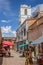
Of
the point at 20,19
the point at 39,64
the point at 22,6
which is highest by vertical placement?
the point at 22,6

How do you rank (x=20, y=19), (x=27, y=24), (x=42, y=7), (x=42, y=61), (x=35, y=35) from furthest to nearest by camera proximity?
(x=20, y=19), (x=42, y=7), (x=27, y=24), (x=35, y=35), (x=42, y=61)

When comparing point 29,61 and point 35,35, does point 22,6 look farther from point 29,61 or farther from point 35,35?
point 29,61

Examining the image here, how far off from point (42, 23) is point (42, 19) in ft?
5.57

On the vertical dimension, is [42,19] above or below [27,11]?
below

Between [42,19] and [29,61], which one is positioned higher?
[42,19]

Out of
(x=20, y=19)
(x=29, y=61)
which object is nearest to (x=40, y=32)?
(x=29, y=61)

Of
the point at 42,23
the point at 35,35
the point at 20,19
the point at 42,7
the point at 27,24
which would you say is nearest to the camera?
the point at 42,23

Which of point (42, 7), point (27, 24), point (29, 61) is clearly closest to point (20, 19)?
point (42, 7)

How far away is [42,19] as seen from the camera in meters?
28.2

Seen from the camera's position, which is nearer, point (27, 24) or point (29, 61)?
point (29, 61)

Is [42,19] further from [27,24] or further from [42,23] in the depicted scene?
[27,24]

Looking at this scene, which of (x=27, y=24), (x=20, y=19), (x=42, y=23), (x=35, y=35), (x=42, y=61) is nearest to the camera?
(x=42, y=61)

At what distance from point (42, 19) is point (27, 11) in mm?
40534

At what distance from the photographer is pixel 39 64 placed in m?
14.1
